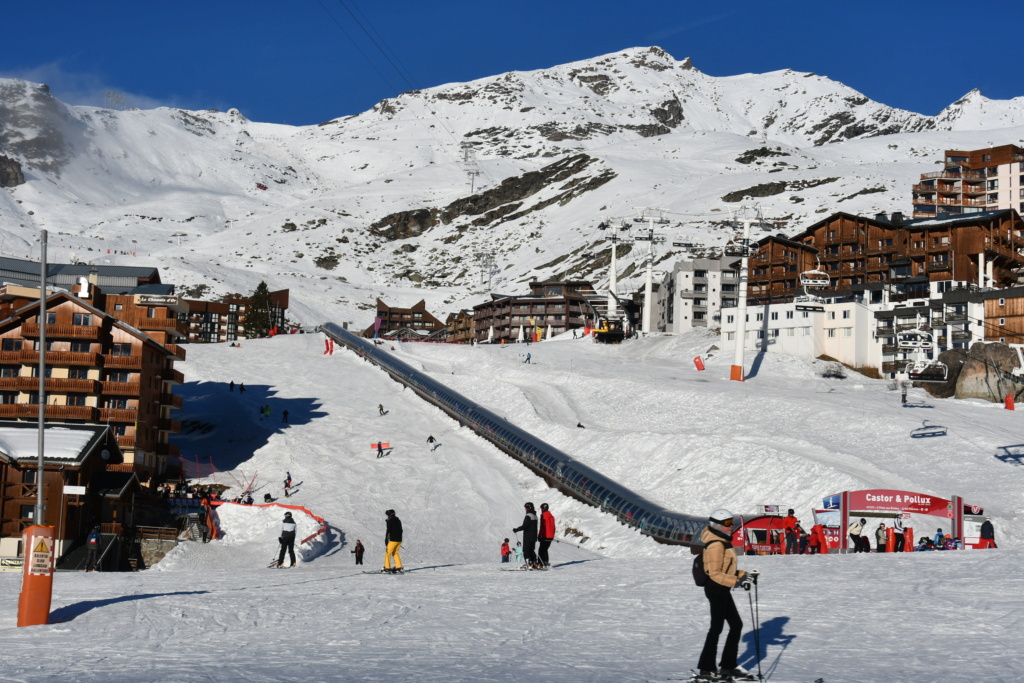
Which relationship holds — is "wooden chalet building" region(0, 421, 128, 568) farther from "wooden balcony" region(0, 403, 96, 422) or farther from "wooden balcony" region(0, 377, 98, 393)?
"wooden balcony" region(0, 377, 98, 393)

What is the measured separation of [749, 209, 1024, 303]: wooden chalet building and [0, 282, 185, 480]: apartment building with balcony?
78.0 m

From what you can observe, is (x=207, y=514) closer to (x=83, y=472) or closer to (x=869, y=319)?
(x=83, y=472)

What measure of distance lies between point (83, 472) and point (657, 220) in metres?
88.1

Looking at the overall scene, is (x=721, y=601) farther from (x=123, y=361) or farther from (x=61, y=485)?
(x=123, y=361)

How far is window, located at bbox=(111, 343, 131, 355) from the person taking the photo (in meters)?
63.4

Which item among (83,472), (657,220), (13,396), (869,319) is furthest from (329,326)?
(83,472)

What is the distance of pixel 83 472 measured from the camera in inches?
1912

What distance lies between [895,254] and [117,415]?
98.4 meters

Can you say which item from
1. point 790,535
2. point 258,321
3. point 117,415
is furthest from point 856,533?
point 258,321

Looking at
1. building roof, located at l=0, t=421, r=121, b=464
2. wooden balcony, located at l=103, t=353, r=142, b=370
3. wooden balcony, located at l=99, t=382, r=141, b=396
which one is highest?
wooden balcony, located at l=103, t=353, r=142, b=370

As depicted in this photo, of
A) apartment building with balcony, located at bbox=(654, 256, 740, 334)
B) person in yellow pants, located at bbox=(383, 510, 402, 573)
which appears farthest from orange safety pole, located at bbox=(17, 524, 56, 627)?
apartment building with balcony, located at bbox=(654, 256, 740, 334)

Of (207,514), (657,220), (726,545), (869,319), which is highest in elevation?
(657,220)

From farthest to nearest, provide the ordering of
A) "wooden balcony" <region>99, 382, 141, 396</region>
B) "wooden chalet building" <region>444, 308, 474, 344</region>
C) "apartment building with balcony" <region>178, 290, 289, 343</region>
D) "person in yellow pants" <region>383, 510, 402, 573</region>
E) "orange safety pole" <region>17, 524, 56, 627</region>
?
"apartment building with balcony" <region>178, 290, 289, 343</region> → "wooden chalet building" <region>444, 308, 474, 344</region> → "wooden balcony" <region>99, 382, 141, 396</region> → "person in yellow pants" <region>383, 510, 402, 573</region> → "orange safety pole" <region>17, 524, 56, 627</region>

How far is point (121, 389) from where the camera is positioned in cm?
6234
